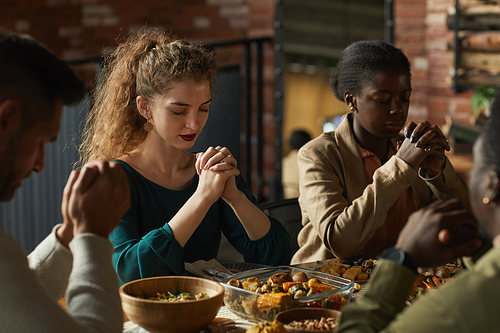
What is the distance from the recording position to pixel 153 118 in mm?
1707

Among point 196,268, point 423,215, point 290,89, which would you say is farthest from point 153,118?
point 290,89

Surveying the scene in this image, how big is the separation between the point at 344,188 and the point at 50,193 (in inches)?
76.0

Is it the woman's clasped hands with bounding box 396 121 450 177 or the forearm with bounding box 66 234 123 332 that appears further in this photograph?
the woman's clasped hands with bounding box 396 121 450 177

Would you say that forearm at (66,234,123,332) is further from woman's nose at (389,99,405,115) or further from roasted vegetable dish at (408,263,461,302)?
woman's nose at (389,99,405,115)

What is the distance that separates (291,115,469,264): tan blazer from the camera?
1678mm

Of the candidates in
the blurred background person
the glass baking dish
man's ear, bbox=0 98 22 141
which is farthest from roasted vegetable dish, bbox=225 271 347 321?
the blurred background person

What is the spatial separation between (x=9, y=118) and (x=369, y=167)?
132 centimetres

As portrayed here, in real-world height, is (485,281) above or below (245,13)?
below

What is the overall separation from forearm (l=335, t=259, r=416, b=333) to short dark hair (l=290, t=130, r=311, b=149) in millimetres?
2928

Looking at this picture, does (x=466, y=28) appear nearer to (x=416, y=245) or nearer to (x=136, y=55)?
(x=136, y=55)

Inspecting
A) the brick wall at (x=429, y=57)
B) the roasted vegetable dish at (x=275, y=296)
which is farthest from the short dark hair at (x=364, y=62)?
the brick wall at (x=429, y=57)

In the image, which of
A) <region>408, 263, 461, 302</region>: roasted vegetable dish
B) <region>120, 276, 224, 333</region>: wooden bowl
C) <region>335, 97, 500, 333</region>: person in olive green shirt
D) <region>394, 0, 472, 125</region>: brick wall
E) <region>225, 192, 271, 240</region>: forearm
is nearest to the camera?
<region>335, 97, 500, 333</region>: person in olive green shirt

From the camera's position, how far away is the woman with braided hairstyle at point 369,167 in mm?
1681

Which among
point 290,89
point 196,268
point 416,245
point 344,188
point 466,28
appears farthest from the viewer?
point 290,89
